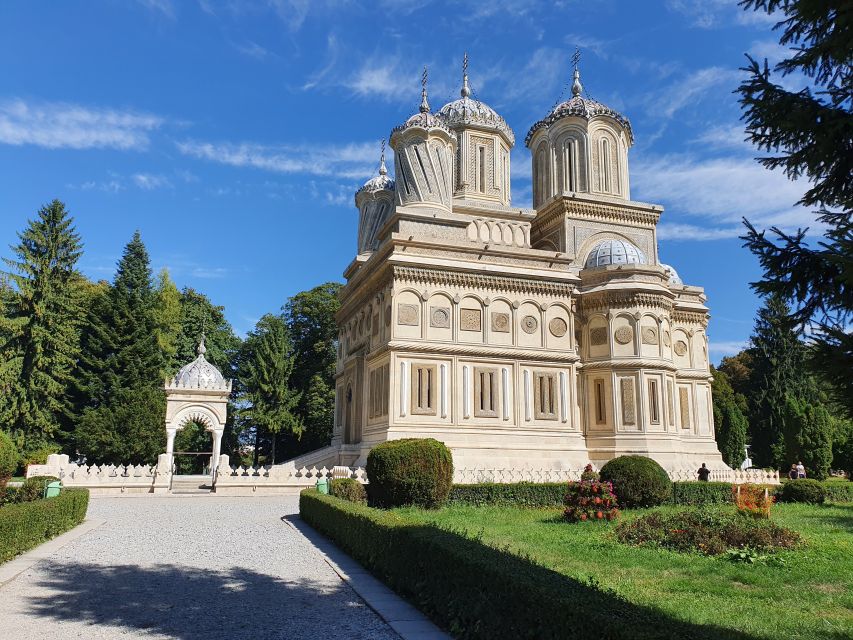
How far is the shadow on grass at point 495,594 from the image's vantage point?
4.15 m

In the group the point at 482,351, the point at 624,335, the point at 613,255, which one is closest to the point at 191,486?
the point at 482,351

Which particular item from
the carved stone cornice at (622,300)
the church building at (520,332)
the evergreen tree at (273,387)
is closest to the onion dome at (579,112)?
the church building at (520,332)

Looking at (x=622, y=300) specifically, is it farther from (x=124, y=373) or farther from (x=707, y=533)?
(x=124, y=373)

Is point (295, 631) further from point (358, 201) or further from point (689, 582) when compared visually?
point (358, 201)

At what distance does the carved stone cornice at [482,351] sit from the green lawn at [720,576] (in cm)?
1086

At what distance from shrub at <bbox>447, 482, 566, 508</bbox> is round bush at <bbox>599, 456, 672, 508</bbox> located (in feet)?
5.14

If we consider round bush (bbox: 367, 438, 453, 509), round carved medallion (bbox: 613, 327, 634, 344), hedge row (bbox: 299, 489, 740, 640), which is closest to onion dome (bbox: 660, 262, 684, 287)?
round carved medallion (bbox: 613, 327, 634, 344)

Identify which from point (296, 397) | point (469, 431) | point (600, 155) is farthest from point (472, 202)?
point (296, 397)

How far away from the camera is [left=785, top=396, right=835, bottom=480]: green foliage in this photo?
97.9 ft

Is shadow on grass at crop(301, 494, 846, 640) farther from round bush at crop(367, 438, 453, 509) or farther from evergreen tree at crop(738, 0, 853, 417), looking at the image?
round bush at crop(367, 438, 453, 509)

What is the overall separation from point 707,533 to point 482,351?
14.2 m

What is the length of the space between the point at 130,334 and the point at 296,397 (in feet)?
32.3

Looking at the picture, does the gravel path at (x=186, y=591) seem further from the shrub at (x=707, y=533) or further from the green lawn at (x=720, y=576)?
the shrub at (x=707, y=533)

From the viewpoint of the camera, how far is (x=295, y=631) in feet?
19.7
